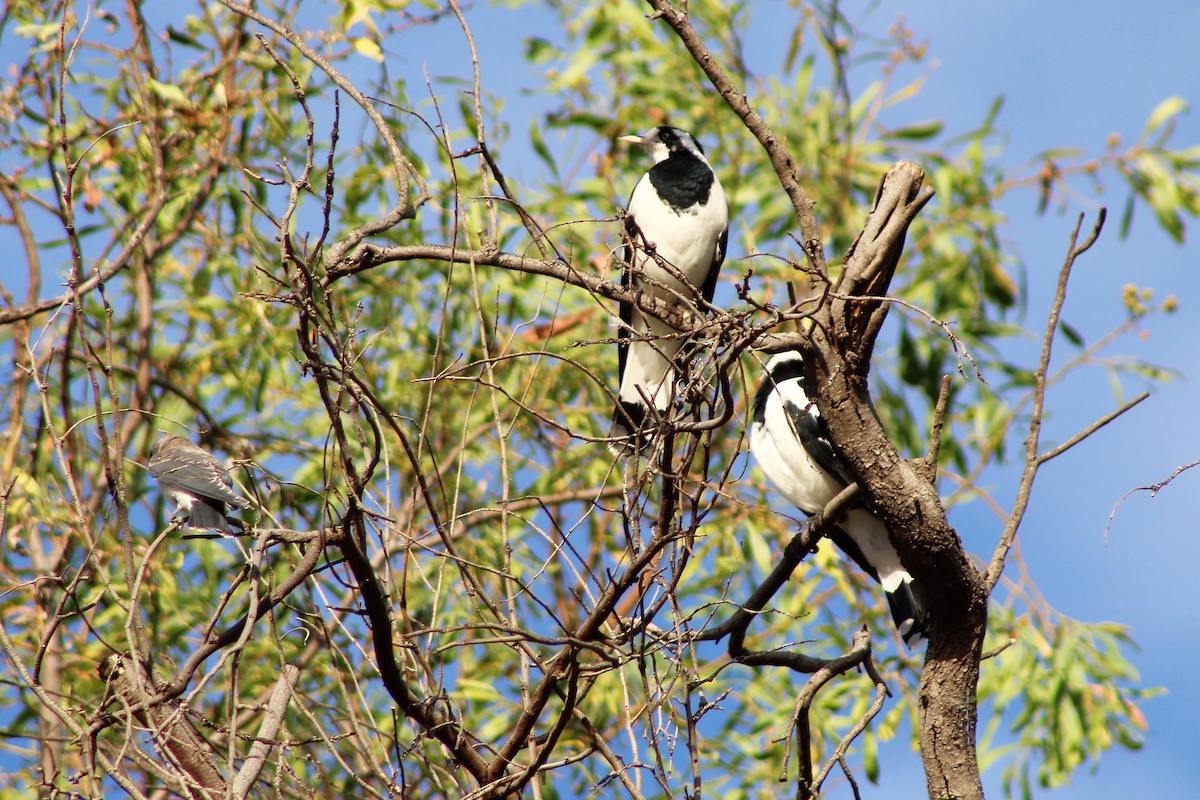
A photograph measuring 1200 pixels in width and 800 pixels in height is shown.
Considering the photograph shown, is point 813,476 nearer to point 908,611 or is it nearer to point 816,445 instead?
point 816,445

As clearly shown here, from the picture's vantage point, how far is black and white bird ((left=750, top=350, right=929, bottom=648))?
118 inches

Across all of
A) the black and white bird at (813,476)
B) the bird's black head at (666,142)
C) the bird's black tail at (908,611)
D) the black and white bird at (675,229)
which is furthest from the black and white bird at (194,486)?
the bird's black head at (666,142)

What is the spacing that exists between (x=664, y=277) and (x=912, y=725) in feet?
5.89

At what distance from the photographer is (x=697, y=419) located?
1.99m

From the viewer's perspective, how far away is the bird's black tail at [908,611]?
9.17 feet

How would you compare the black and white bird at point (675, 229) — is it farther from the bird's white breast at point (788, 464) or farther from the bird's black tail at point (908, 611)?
the bird's black tail at point (908, 611)

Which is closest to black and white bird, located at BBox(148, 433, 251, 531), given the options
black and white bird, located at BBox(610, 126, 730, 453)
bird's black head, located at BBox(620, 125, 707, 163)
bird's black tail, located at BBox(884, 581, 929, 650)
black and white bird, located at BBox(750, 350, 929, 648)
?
black and white bird, located at BBox(610, 126, 730, 453)

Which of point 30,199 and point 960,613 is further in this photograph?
point 30,199

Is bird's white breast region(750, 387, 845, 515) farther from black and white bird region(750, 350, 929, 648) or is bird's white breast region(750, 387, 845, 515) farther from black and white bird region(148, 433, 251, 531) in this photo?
black and white bird region(148, 433, 251, 531)

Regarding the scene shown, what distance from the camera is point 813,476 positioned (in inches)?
129

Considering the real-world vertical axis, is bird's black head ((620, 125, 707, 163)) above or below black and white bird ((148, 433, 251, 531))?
above

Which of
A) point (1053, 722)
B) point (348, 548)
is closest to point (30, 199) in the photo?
point (348, 548)

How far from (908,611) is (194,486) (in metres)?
1.85

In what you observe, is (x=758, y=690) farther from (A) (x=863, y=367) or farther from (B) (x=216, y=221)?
(B) (x=216, y=221)
